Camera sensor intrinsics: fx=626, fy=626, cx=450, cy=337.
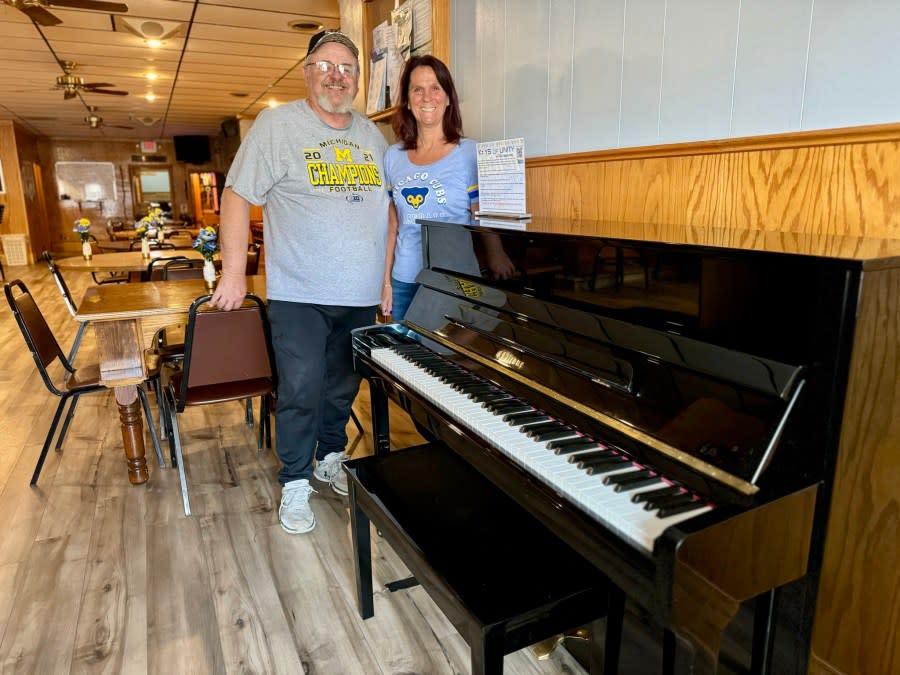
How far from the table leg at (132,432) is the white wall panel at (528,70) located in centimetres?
190

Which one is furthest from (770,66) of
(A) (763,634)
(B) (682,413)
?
(A) (763,634)

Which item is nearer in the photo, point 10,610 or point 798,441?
point 798,441

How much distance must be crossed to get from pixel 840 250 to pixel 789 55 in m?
0.61

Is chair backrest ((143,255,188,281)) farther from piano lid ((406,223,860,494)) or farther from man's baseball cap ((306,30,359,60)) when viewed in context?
piano lid ((406,223,860,494))

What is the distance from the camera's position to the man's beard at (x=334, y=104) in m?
2.20

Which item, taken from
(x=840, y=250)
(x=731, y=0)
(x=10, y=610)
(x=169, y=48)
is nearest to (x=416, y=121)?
(x=731, y=0)

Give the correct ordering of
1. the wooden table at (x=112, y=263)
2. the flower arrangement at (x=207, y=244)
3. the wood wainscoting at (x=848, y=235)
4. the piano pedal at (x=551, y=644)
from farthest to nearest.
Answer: the wooden table at (x=112, y=263) < the flower arrangement at (x=207, y=244) < the piano pedal at (x=551, y=644) < the wood wainscoting at (x=848, y=235)

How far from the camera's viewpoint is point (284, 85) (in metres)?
7.89

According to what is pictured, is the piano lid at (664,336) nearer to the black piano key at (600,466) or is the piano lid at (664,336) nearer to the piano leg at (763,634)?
the black piano key at (600,466)

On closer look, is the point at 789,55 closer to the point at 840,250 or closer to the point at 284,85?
the point at 840,250

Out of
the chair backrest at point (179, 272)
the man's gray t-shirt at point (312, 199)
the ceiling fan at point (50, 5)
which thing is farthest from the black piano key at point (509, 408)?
the ceiling fan at point (50, 5)

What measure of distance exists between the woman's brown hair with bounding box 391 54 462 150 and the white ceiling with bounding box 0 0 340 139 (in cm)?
294

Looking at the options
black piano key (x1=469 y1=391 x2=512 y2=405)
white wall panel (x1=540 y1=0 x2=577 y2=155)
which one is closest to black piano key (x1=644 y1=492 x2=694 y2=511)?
black piano key (x1=469 y1=391 x2=512 y2=405)

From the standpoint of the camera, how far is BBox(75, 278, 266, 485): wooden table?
254cm
